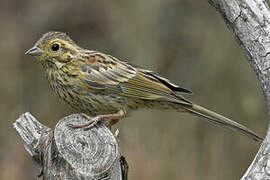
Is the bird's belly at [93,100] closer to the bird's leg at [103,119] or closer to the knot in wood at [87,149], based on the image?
the bird's leg at [103,119]

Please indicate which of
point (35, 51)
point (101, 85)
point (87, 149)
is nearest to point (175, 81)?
point (101, 85)

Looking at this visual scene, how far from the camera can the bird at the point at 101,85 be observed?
547 cm

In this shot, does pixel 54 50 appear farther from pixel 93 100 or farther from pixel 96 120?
pixel 96 120

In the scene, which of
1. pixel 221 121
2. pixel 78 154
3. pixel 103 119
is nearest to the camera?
pixel 78 154

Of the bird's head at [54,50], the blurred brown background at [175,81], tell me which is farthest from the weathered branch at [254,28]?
the blurred brown background at [175,81]

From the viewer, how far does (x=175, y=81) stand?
9.20m

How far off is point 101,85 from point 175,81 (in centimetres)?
374

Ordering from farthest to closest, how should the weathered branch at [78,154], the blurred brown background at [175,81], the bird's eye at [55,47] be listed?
the blurred brown background at [175,81]
the bird's eye at [55,47]
the weathered branch at [78,154]

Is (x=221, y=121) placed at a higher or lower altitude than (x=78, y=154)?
lower

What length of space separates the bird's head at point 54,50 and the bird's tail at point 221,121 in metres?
1.25

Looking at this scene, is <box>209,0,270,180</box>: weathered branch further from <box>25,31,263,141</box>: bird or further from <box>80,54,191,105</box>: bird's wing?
<box>80,54,191,105</box>: bird's wing

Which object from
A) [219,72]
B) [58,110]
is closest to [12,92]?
[58,110]

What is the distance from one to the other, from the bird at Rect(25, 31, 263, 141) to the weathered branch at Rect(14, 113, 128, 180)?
1142 millimetres


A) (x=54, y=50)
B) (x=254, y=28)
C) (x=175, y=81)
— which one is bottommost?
(x=175, y=81)
